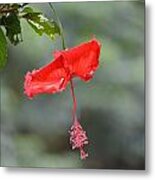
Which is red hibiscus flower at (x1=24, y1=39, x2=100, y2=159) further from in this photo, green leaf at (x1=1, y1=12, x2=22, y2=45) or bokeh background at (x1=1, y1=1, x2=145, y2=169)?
green leaf at (x1=1, y1=12, x2=22, y2=45)

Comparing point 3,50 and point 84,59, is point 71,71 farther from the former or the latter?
point 3,50

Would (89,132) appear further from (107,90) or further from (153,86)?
(153,86)

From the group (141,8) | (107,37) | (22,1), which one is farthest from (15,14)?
(141,8)

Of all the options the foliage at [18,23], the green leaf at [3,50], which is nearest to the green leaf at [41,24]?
the foliage at [18,23]

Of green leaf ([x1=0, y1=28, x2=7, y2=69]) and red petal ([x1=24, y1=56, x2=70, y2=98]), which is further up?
green leaf ([x1=0, y1=28, x2=7, y2=69])

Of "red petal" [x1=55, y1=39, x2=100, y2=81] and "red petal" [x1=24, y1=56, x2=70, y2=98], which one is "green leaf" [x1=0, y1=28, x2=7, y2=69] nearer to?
"red petal" [x1=24, y1=56, x2=70, y2=98]

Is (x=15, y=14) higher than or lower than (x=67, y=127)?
higher

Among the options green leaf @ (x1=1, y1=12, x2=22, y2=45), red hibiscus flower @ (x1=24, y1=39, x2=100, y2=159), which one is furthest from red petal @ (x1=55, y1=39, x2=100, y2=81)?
green leaf @ (x1=1, y1=12, x2=22, y2=45)
